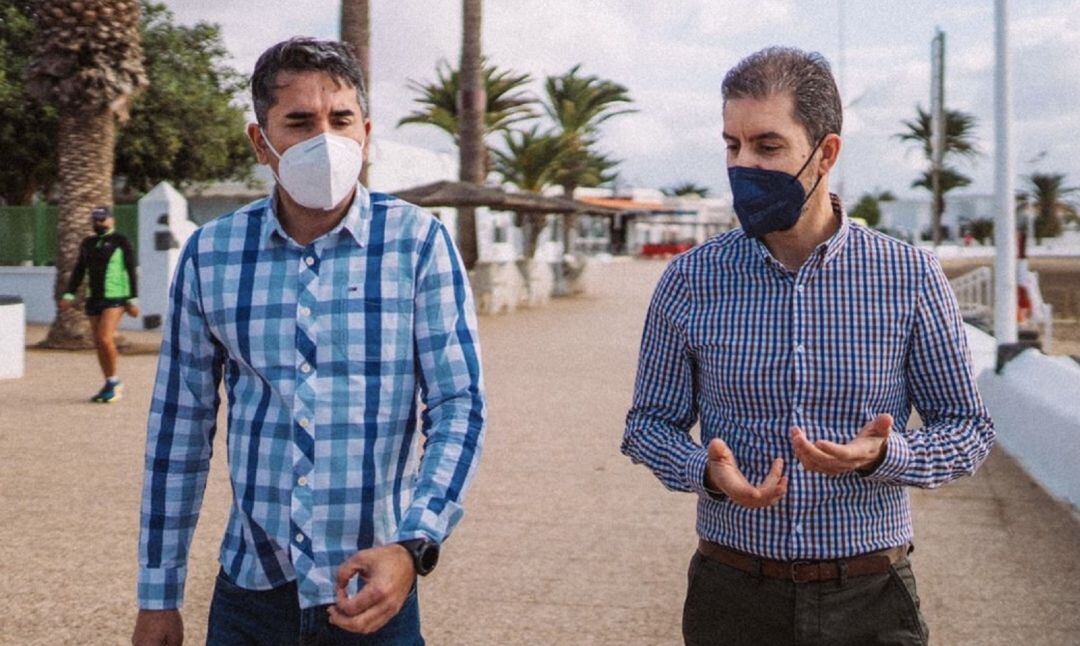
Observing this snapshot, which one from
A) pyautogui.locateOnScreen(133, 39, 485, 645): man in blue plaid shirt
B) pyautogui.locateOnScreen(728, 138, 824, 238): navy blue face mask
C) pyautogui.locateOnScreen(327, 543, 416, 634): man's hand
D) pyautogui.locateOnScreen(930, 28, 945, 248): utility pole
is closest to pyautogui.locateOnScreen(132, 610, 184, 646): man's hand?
pyautogui.locateOnScreen(133, 39, 485, 645): man in blue plaid shirt

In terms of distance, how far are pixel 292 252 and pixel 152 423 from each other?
0.42m

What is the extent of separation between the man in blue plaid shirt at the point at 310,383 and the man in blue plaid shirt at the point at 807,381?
0.50 meters

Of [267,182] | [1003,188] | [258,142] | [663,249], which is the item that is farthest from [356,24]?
[663,249]

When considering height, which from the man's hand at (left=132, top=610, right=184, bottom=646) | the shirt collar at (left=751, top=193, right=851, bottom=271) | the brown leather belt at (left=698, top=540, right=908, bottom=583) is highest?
the shirt collar at (left=751, top=193, right=851, bottom=271)

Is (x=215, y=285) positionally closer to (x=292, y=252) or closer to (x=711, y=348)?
(x=292, y=252)

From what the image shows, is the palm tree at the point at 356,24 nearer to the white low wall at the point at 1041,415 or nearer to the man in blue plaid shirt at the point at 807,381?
the white low wall at the point at 1041,415

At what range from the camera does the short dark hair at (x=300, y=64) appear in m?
2.44

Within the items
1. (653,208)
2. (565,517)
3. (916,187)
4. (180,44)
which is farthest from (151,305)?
→ (916,187)

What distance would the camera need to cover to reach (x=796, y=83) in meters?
2.50

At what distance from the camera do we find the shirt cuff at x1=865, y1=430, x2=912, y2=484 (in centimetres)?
239

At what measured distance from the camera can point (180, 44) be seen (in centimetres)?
3088

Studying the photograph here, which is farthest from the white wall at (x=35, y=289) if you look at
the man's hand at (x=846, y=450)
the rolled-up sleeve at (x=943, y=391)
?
the man's hand at (x=846, y=450)

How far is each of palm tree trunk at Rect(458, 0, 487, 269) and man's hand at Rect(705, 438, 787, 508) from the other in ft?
78.5

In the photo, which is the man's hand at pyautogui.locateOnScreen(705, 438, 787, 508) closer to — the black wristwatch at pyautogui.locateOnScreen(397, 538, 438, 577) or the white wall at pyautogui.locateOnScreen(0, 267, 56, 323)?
the black wristwatch at pyautogui.locateOnScreen(397, 538, 438, 577)
